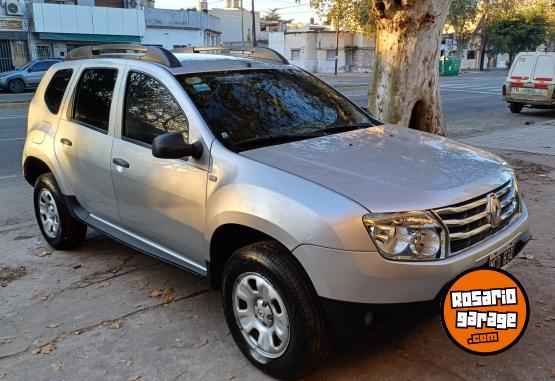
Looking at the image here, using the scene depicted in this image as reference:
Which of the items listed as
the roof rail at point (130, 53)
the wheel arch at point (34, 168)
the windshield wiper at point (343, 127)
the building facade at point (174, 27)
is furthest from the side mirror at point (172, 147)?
the building facade at point (174, 27)

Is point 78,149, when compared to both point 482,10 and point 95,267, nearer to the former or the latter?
point 95,267

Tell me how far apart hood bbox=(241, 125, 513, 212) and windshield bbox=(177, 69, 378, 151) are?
0.18m

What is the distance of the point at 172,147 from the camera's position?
320 cm

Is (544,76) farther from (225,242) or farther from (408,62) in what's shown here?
(225,242)

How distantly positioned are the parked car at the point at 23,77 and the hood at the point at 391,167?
77.8 feet

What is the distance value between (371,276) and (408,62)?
215 inches

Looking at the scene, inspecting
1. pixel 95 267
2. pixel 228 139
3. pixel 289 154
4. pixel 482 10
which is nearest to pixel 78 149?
pixel 95 267

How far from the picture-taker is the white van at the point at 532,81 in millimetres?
16359

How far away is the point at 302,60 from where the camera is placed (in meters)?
53.2

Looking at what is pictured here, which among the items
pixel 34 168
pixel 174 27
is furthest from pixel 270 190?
pixel 174 27

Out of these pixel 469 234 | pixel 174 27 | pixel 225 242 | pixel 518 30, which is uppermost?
pixel 518 30


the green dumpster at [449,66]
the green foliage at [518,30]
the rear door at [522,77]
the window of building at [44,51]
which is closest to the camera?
the rear door at [522,77]

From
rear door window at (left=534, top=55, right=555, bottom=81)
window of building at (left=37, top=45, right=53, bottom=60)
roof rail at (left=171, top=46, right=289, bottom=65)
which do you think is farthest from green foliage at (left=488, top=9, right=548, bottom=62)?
roof rail at (left=171, top=46, right=289, bottom=65)

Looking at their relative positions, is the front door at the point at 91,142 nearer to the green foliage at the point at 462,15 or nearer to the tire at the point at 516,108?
the tire at the point at 516,108
